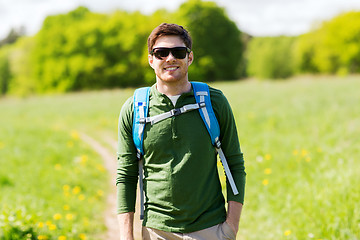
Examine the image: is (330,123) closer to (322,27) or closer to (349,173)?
(349,173)

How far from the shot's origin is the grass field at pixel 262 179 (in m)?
4.59

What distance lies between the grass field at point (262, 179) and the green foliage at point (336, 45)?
4719 centimetres

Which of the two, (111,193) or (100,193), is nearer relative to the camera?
(100,193)

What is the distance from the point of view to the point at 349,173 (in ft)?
17.6

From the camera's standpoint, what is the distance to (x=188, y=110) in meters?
2.43

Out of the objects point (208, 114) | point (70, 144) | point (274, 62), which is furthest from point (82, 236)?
point (274, 62)

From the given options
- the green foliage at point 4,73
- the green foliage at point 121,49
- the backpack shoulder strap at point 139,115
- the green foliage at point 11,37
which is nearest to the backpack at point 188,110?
the backpack shoulder strap at point 139,115

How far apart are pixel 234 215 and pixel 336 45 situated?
5957 cm

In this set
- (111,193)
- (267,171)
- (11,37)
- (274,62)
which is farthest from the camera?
(11,37)

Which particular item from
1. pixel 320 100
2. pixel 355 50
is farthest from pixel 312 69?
pixel 320 100

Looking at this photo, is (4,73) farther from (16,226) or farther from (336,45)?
(16,226)

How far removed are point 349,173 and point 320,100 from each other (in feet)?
31.1

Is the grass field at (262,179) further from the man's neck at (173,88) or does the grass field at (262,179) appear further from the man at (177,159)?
the man's neck at (173,88)

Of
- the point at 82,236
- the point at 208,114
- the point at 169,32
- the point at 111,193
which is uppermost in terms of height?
the point at 169,32
